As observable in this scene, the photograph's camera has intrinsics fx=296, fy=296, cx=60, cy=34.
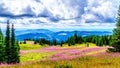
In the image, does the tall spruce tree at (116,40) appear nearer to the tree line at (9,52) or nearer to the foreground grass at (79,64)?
the tree line at (9,52)

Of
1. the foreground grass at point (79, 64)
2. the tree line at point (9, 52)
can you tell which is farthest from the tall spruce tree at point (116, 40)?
the foreground grass at point (79, 64)

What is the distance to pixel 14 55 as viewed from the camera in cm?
4481

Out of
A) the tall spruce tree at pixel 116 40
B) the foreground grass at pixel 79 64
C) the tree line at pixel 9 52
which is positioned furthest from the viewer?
the tree line at pixel 9 52

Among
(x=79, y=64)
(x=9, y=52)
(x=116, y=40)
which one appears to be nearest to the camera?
Answer: (x=79, y=64)

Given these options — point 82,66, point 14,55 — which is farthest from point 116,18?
point 82,66

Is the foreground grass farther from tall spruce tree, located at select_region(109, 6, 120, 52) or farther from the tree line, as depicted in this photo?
the tree line

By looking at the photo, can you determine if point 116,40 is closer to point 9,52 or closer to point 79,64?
point 9,52

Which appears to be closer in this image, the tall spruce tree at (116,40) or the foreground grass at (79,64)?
the foreground grass at (79,64)

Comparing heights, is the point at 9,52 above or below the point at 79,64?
below

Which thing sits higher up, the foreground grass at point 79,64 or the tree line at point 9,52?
the foreground grass at point 79,64

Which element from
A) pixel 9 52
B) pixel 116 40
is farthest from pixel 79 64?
pixel 9 52

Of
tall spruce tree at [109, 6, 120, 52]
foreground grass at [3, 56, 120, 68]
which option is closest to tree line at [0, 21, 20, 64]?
tall spruce tree at [109, 6, 120, 52]

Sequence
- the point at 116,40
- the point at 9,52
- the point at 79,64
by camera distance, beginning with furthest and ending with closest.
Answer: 1. the point at 9,52
2. the point at 116,40
3. the point at 79,64

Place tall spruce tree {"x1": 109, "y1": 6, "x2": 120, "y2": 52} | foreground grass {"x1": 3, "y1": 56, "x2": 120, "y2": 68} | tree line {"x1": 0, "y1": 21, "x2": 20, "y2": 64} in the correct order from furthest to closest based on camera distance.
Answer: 1. tree line {"x1": 0, "y1": 21, "x2": 20, "y2": 64}
2. tall spruce tree {"x1": 109, "y1": 6, "x2": 120, "y2": 52}
3. foreground grass {"x1": 3, "y1": 56, "x2": 120, "y2": 68}
